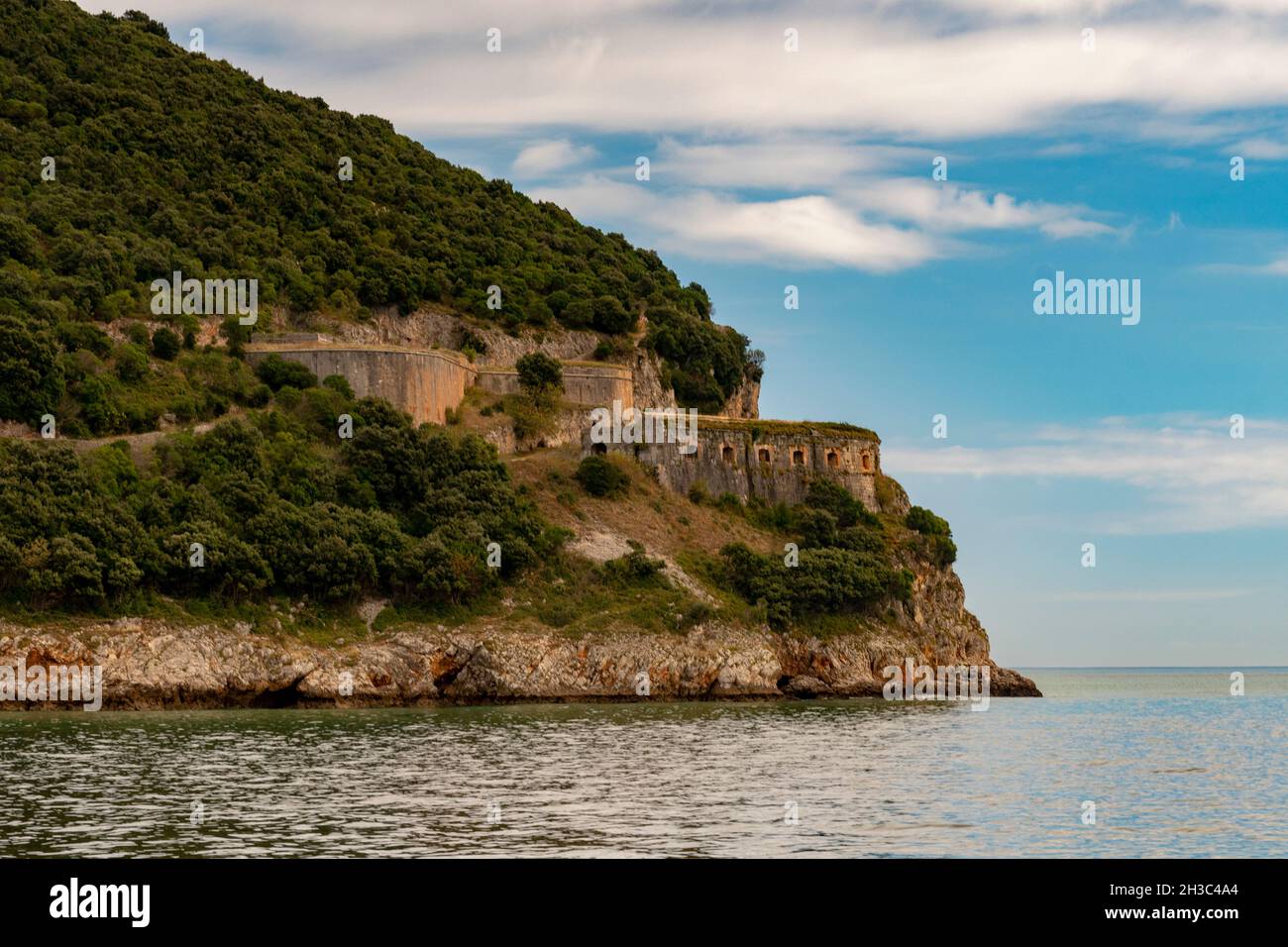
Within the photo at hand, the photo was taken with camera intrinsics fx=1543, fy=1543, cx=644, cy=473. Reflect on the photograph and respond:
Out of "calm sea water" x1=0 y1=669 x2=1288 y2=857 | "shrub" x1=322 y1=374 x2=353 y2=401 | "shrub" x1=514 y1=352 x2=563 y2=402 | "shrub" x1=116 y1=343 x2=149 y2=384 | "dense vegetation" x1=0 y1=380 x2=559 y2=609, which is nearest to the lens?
"calm sea water" x1=0 y1=669 x2=1288 y2=857

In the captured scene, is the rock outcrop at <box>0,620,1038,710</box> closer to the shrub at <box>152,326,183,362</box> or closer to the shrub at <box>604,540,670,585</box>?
the shrub at <box>604,540,670,585</box>

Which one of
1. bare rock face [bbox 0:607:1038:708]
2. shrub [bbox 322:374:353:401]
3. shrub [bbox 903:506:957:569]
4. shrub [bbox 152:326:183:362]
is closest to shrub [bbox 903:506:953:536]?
shrub [bbox 903:506:957:569]

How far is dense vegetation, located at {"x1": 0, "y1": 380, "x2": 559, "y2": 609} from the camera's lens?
65688 mm

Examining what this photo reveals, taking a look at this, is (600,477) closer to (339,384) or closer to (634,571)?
(634,571)

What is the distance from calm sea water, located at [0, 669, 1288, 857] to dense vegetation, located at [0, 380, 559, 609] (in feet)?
35.4

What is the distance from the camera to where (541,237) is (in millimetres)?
122438

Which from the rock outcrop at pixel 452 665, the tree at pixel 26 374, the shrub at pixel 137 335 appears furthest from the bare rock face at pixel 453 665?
the shrub at pixel 137 335

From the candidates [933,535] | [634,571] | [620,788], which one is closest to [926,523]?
[933,535]

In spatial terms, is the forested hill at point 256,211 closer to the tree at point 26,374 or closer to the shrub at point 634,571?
the tree at point 26,374

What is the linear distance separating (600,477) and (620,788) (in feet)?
182
